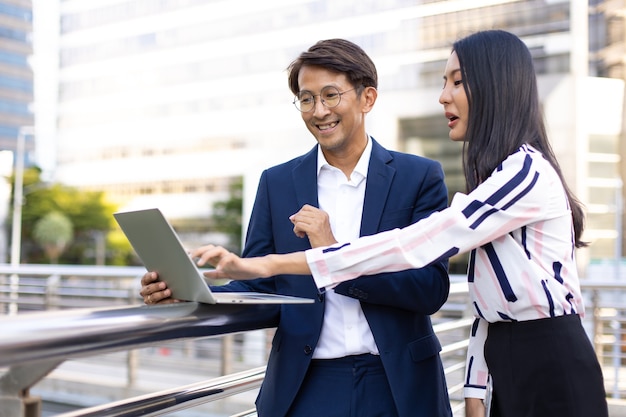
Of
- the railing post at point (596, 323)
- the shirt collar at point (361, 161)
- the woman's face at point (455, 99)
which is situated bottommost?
the railing post at point (596, 323)

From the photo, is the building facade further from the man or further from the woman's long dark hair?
the woman's long dark hair

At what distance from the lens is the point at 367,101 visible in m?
1.87

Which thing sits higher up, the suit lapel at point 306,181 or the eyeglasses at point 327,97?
the eyeglasses at point 327,97

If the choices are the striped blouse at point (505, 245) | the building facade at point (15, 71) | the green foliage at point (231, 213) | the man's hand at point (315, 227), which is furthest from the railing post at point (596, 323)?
the building facade at point (15, 71)

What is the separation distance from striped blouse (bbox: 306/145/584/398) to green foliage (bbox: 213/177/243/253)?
54191mm

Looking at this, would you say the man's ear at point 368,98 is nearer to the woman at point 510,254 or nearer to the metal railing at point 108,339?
the woman at point 510,254

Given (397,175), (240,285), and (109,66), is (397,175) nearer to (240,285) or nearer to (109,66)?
(240,285)

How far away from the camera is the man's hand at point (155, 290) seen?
4.92ft

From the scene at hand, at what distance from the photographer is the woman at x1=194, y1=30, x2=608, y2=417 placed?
1.38 metres

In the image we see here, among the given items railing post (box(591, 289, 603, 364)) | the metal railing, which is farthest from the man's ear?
railing post (box(591, 289, 603, 364))

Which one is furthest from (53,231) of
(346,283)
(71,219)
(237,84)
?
(346,283)

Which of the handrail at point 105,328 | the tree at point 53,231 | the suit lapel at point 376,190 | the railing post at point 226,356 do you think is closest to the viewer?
the handrail at point 105,328

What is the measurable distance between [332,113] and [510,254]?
59cm

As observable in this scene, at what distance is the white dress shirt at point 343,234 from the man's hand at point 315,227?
0.20 m
